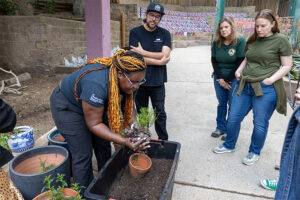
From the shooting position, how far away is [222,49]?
117 inches

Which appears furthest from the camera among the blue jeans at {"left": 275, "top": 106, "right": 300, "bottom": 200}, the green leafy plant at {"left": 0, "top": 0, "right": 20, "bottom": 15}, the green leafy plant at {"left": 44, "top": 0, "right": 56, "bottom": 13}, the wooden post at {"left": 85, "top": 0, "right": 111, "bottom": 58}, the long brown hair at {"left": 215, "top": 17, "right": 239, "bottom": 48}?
the green leafy plant at {"left": 44, "top": 0, "right": 56, "bottom": 13}

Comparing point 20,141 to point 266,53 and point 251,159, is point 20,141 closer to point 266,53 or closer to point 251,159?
point 251,159

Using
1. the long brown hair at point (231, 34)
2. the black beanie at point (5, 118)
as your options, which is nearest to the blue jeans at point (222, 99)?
the long brown hair at point (231, 34)

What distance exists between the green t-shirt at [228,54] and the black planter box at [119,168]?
1.45 meters

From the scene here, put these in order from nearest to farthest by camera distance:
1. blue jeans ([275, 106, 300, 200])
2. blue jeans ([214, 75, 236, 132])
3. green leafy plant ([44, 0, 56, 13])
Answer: blue jeans ([275, 106, 300, 200]) < blue jeans ([214, 75, 236, 132]) < green leafy plant ([44, 0, 56, 13])

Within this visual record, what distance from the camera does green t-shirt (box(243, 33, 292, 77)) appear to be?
91.2 inches

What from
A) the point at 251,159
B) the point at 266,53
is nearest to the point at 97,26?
the point at 266,53

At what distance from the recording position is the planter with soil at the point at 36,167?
5.86 feet

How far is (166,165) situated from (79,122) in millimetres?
952

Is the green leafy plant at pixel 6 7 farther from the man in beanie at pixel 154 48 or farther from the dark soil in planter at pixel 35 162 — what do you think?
the dark soil in planter at pixel 35 162

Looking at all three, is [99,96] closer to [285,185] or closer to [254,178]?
[285,185]

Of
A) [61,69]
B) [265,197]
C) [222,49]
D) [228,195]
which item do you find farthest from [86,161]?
[61,69]

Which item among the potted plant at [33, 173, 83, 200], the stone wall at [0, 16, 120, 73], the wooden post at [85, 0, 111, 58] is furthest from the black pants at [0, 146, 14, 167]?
the stone wall at [0, 16, 120, 73]

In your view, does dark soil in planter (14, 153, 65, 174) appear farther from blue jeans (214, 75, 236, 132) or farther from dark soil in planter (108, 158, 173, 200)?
blue jeans (214, 75, 236, 132)
